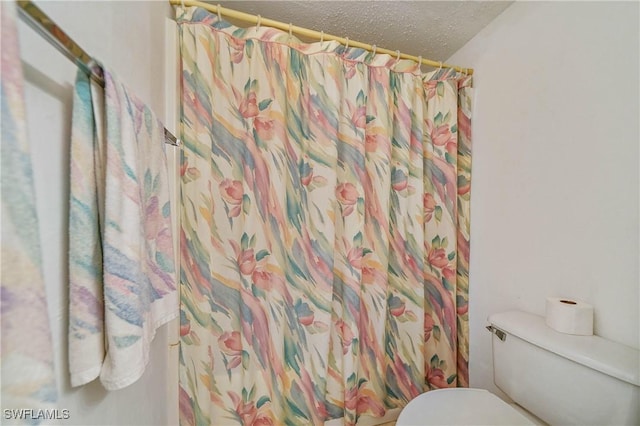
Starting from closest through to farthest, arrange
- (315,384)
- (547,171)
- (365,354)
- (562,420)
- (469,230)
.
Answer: (562,420)
(547,171)
(315,384)
(365,354)
(469,230)

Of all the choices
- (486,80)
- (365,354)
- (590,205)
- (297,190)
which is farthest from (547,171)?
(365,354)

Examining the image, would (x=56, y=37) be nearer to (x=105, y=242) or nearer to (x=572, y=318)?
(x=105, y=242)

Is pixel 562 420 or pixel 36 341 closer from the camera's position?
pixel 36 341

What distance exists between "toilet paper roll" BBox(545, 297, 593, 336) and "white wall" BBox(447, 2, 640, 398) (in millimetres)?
50

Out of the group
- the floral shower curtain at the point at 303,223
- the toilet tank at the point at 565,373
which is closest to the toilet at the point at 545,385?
the toilet tank at the point at 565,373

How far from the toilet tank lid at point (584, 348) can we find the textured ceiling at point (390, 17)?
137 centimetres

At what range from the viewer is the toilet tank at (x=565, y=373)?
65cm

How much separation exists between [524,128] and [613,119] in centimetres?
29

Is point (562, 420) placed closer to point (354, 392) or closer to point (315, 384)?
point (354, 392)

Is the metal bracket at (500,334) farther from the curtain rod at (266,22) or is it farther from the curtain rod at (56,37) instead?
the curtain rod at (56,37)

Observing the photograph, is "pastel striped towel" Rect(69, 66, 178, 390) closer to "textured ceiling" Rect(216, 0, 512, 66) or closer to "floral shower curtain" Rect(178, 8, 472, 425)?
"floral shower curtain" Rect(178, 8, 472, 425)

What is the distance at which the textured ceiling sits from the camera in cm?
111

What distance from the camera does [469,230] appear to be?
4.39 feet

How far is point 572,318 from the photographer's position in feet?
2.60
